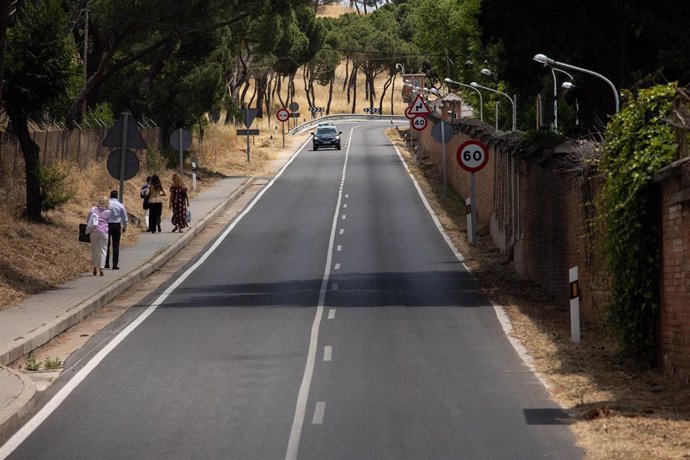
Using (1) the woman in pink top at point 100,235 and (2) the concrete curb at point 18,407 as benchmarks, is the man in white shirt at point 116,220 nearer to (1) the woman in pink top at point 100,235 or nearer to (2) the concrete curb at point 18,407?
(1) the woman in pink top at point 100,235

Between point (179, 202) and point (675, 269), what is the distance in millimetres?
25794

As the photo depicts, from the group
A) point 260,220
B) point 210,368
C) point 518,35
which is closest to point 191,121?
point 260,220

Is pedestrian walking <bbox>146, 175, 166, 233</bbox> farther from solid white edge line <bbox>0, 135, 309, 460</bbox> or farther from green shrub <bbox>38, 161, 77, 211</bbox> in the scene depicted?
solid white edge line <bbox>0, 135, 309, 460</bbox>

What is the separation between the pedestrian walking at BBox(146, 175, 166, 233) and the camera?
3831cm

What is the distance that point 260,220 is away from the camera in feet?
144

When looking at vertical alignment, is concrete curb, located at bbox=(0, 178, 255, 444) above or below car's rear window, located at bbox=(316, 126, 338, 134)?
below

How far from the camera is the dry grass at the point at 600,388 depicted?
11.3 meters

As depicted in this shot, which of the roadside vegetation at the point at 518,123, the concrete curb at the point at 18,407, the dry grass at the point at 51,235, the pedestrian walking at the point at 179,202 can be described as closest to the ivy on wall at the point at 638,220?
the roadside vegetation at the point at 518,123

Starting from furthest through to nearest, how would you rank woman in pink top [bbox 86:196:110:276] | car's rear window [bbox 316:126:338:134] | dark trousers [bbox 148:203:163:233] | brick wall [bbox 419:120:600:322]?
car's rear window [bbox 316:126:338:134] < dark trousers [bbox 148:203:163:233] < woman in pink top [bbox 86:196:110:276] < brick wall [bbox 419:120:600:322]

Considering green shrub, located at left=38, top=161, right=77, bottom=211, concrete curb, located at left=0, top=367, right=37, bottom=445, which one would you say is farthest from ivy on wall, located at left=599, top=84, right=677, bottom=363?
green shrub, located at left=38, top=161, right=77, bottom=211

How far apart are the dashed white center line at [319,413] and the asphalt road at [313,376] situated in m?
0.03

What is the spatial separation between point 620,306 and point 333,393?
3864 millimetres

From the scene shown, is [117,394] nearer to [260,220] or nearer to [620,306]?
[620,306]

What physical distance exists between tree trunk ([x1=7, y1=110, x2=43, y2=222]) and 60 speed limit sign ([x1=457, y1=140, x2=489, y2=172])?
1070 centimetres
